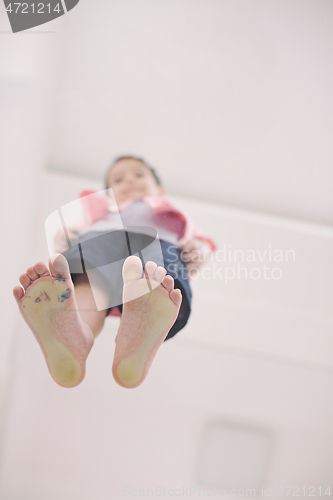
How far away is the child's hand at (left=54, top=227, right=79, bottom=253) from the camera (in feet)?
1.92

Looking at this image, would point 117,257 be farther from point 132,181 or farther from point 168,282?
point 132,181

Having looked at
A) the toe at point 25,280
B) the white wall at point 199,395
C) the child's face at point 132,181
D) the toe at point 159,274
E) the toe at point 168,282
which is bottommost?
the white wall at point 199,395

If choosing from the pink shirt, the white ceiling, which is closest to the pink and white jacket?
the pink shirt

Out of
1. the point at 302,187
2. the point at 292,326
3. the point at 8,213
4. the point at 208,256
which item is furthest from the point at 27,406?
the point at 302,187

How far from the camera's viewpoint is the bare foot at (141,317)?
1.65 ft

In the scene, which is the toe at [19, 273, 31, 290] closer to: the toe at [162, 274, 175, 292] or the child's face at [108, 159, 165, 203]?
the toe at [162, 274, 175, 292]

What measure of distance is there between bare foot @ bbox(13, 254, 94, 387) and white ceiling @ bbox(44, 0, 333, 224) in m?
0.53

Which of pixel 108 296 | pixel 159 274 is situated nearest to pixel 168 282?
pixel 159 274

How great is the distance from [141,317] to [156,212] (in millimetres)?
288

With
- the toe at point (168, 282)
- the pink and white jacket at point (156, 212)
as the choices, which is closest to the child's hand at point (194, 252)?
the pink and white jacket at point (156, 212)

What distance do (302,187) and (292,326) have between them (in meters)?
0.38

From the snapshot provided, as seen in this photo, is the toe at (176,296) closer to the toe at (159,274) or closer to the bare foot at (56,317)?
the toe at (159,274)

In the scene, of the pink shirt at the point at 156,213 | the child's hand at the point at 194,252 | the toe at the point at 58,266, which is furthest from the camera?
the child's hand at the point at 194,252

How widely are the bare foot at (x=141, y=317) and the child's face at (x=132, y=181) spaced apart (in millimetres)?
293
